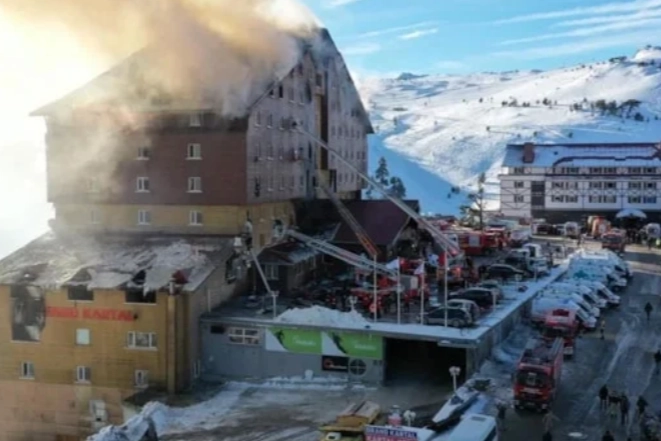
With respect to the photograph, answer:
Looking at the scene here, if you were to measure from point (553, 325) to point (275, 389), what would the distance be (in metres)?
13.3

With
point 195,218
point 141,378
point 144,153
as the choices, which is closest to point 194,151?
point 144,153

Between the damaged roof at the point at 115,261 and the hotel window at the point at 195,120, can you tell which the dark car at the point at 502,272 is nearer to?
the damaged roof at the point at 115,261

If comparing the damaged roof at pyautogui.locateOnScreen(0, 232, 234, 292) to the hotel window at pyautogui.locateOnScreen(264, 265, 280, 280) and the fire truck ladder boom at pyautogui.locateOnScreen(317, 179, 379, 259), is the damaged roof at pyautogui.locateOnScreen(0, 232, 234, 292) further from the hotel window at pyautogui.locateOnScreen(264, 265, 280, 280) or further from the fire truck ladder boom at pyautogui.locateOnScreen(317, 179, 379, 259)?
the fire truck ladder boom at pyautogui.locateOnScreen(317, 179, 379, 259)

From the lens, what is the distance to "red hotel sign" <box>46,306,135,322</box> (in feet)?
120

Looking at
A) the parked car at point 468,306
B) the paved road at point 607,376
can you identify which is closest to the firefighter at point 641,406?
the paved road at point 607,376

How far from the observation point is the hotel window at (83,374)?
122ft

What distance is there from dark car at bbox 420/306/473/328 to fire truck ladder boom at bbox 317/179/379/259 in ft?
32.0

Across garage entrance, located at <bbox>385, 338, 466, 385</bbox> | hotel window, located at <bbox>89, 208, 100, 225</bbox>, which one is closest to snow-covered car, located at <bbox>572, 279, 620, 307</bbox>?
garage entrance, located at <bbox>385, 338, 466, 385</bbox>

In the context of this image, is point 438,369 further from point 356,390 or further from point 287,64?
point 287,64

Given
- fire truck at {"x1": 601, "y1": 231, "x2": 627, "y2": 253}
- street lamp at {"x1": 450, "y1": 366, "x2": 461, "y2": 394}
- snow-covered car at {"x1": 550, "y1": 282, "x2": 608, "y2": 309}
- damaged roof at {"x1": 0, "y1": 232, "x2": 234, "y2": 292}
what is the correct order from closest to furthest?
street lamp at {"x1": 450, "y1": 366, "x2": 461, "y2": 394}, damaged roof at {"x1": 0, "y1": 232, "x2": 234, "y2": 292}, snow-covered car at {"x1": 550, "y1": 282, "x2": 608, "y2": 309}, fire truck at {"x1": 601, "y1": 231, "x2": 627, "y2": 253}

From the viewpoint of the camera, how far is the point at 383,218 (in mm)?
50000

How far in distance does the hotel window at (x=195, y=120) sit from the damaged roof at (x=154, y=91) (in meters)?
0.39

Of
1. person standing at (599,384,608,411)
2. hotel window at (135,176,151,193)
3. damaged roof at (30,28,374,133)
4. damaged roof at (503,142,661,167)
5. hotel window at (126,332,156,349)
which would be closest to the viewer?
person standing at (599,384,608,411)

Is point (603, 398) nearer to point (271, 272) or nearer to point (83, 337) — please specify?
point (271, 272)
